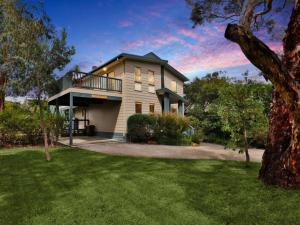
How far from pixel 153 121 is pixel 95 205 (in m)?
11.1

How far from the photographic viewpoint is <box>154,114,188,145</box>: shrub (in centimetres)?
1465

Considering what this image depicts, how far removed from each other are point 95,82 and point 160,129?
563cm

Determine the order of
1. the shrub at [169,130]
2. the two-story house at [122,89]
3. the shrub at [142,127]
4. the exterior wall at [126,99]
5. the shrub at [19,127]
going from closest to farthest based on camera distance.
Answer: the shrub at [19,127] → the shrub at [169,130] → the two-story house at [122,89] → the shrub at [142,127] → the exterior wall at [126,99]

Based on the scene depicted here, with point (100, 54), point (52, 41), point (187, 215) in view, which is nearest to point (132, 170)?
point (187, 215)

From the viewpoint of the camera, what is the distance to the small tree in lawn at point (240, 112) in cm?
698

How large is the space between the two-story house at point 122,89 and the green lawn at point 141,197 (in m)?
8.58

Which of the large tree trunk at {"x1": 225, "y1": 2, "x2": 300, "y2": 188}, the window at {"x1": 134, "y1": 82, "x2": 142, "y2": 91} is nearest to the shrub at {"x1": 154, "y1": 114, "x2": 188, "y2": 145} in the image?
the window at {"x1": 134, "y1": 82, "x2": 142, "y2": 91}

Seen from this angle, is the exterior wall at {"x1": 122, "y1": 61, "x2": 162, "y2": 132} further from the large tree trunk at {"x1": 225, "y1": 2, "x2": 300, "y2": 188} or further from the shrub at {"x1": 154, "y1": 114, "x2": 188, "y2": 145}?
the large tree trunk at {"x1": 225, "y1": 2, "x2": 300, "y2": 188}

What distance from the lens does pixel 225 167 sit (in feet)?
23.0

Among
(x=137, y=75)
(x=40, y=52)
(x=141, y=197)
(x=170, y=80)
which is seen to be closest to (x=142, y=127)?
(x=137, y=75)

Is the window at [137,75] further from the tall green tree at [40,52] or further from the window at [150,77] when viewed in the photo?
the tall green tree at [40,52]

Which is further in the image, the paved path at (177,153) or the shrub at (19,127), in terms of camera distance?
the shrub at (19,127)

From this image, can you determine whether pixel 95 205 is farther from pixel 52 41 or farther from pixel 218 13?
pixel 218 13

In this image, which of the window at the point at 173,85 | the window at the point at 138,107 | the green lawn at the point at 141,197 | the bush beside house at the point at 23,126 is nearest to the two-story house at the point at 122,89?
the window at the point at 138,107
